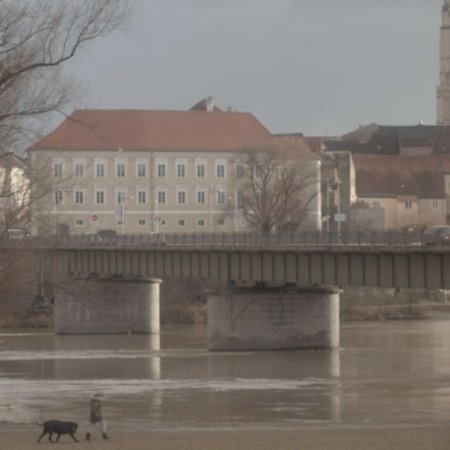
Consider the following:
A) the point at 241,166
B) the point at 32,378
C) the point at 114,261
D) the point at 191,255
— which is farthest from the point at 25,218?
the point at 241,166

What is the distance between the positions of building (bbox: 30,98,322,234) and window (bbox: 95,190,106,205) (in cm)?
10

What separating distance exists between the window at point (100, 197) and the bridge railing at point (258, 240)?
52368mm

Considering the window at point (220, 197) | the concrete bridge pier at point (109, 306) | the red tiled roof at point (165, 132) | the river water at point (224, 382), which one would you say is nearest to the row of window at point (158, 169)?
the red tiled roof at point (165, 132)

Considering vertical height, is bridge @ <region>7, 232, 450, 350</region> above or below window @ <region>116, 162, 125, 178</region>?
below

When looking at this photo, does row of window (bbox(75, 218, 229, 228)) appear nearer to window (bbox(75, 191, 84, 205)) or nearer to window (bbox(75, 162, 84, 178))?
window (bbox(75, 191, 84, 205))

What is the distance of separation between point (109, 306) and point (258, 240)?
84.2 ft

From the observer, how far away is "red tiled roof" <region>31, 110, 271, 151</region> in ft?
591

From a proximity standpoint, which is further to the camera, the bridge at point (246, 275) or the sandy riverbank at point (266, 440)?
the bridge at point (246, 275)

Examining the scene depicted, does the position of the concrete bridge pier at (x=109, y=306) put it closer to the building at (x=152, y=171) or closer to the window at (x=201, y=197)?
the building at (x=152, y=171)

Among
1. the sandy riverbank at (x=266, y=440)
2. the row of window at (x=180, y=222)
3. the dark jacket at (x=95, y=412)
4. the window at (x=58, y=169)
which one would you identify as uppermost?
the window at (x=58, y=169)

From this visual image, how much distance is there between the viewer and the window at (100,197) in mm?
180300

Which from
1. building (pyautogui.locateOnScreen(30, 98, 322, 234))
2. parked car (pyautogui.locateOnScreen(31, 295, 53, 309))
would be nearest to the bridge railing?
parked car (pyautogui.locateOnScreen(31, 295, 53, 309))

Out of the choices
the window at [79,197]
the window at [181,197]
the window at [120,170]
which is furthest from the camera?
the window at [181,197]

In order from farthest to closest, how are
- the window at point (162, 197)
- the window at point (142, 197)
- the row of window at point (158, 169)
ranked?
the window at point (162, 197)
the window at point (142, 197)
the row of window at point (158, 169)
